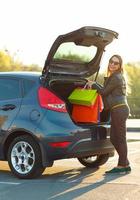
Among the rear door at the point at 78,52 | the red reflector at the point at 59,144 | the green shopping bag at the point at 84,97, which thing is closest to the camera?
the red reflector at the point at 59,144

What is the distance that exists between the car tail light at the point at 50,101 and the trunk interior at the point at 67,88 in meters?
0.28

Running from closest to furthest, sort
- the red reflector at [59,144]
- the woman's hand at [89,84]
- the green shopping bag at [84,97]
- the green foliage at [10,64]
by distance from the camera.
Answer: the red reflector at [59,144]
the green shopping bag at [84,97]
the woman's hand at [89,84]
the green foliage at [10,64]

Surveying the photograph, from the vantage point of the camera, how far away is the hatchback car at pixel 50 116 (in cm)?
895

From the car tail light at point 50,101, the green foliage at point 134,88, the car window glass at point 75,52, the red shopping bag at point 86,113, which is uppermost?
the car window glass at point 75,52

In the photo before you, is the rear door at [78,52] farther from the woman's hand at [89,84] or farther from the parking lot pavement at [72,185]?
the parking lot pavement at [72,185]

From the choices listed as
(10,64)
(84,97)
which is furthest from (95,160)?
(10,64)

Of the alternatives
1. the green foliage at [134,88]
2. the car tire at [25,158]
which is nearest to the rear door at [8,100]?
the car tire at [25,158]

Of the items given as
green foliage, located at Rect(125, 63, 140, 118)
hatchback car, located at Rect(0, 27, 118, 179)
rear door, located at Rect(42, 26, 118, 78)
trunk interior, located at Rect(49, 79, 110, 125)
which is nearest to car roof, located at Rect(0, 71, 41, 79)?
hatchback car, located at Rect(0, 27, 118, 179)

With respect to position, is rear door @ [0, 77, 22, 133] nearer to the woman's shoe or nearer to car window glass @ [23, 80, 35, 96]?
car window glass @ [23, 80, 35, 96]

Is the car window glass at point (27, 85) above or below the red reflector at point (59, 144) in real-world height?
above

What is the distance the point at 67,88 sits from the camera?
32.4ft

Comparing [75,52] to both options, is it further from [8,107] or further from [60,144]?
[60,144]

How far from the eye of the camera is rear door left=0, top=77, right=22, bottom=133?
938 centimetres

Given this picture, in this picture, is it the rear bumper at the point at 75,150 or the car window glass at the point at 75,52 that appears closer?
the rear bumper at the point at 75,150
